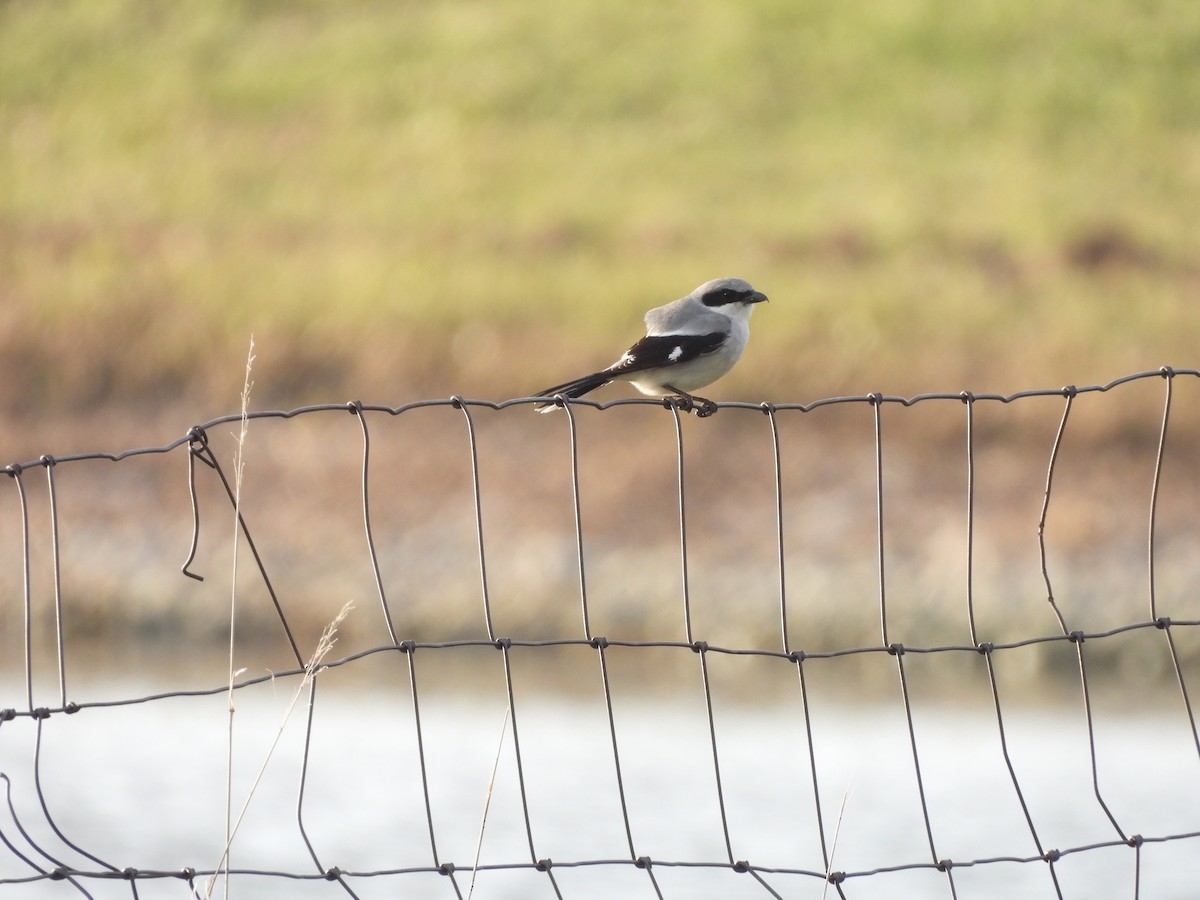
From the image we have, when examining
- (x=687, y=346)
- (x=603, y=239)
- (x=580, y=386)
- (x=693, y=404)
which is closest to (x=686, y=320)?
(x=687, y=346)

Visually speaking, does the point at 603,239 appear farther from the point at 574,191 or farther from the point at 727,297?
the point at 727,297

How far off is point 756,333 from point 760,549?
5.04 metres

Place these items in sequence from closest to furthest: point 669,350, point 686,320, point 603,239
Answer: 1. point 669,350
2. point 686,320
3. point 603,239

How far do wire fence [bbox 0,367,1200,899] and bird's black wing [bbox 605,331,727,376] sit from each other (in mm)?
A: 799

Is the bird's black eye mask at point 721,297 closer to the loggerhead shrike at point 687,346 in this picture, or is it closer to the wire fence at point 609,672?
the loggerhead shrike at point 687,346

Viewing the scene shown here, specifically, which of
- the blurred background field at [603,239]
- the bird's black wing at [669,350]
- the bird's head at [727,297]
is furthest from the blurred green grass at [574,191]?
the bird's black wing at [669,350]

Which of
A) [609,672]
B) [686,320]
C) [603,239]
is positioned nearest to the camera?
[686,320]

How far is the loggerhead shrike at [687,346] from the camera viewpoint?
6.84 m

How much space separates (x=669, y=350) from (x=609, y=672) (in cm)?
1056

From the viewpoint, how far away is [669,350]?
6.86 metres

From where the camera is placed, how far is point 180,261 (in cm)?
2905

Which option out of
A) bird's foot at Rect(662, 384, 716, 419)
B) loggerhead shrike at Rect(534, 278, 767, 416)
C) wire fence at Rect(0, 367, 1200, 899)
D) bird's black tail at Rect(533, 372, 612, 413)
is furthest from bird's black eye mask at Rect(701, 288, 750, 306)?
bird's black tail at Rect(533, 372, 612, 413)

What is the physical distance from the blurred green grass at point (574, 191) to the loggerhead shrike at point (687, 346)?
16549mm

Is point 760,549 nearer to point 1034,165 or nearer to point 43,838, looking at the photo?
point 43,838
